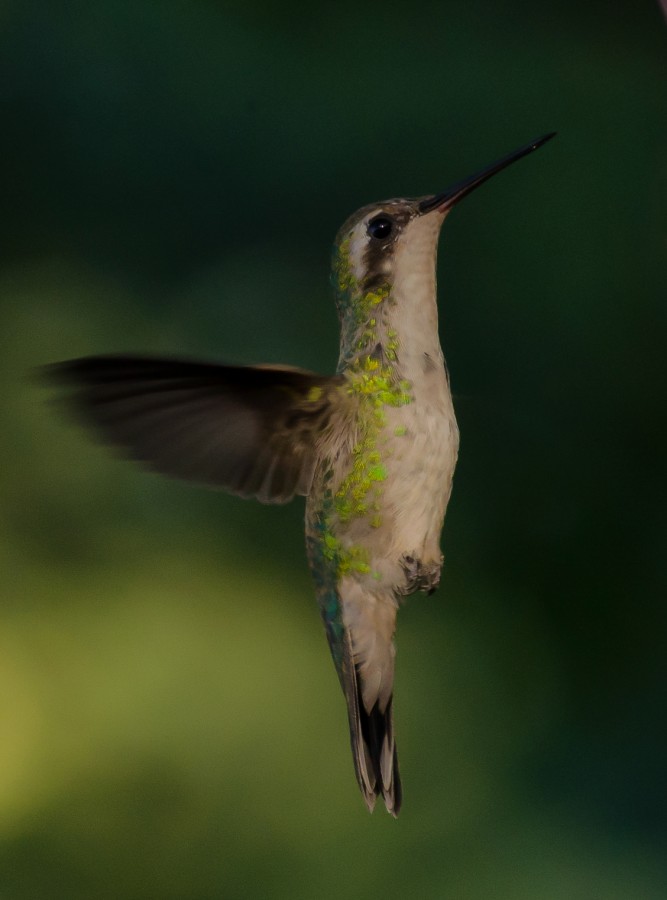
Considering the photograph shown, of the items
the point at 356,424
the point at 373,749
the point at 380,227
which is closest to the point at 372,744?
the point at 373,749

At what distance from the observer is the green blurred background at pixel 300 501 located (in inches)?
79.2

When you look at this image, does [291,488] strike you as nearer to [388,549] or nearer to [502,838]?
[388,549]

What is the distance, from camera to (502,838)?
81.1 inches

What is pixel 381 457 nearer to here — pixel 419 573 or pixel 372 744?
pixel 419 573

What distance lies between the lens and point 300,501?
218cm

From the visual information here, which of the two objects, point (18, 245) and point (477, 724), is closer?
point (477, 724)

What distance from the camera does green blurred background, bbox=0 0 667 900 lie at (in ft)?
6.60

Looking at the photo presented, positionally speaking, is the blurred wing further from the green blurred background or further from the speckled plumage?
the green blurred background

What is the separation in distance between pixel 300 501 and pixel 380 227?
1256 mm

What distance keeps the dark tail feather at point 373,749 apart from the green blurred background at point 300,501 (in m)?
0.93

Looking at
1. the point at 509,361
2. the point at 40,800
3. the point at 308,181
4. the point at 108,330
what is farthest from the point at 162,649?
the point at 308,181

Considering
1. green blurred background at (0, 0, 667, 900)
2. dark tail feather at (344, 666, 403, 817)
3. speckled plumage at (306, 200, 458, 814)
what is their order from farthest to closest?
green blurred background at (0, 0, 667, 900), dark tail feather at (344, 666, 403, 817), speckled plumage at (306, 200, 458, 814)

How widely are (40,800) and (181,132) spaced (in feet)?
4.72

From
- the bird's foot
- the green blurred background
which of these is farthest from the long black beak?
the green blurred background
